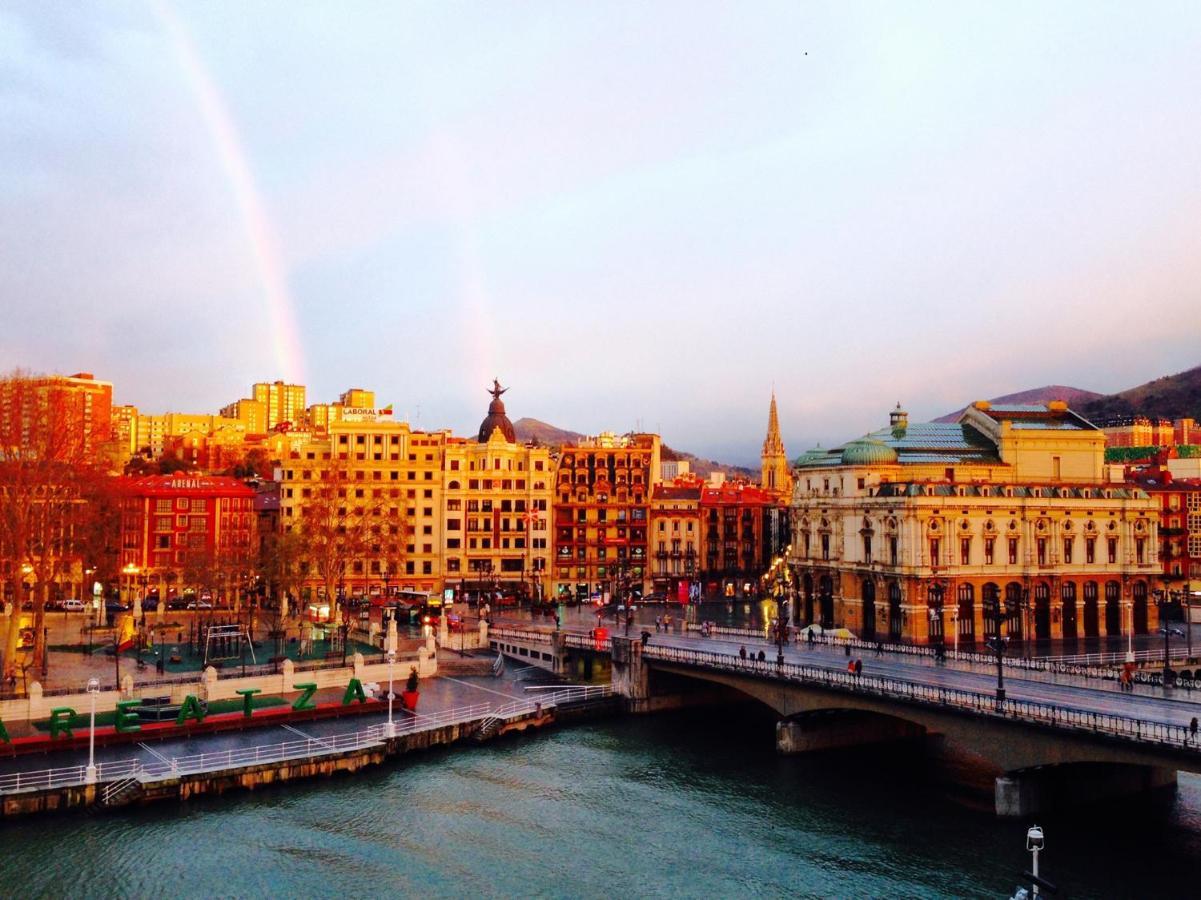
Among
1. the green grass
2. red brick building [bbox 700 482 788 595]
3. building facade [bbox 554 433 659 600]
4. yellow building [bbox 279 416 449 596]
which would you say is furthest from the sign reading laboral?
the green grass

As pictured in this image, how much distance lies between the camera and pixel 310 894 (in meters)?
39.4

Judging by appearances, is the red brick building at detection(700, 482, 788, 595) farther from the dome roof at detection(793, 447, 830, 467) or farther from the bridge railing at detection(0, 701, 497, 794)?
the bridge railing at detection(0, 701, 497, 794)

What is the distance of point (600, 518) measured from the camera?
125 m

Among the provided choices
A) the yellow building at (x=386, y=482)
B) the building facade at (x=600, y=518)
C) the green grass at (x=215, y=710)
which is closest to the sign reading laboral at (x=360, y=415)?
the yellow building at (x=386, y=482)

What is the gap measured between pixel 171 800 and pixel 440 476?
73.3 metres

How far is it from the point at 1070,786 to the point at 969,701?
5857mm

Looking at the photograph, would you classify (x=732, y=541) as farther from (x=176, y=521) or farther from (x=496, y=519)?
(x=176, y=521)

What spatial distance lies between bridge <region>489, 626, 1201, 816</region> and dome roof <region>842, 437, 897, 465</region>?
21.7m

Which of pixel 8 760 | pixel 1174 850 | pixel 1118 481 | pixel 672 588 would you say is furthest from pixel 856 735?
pixel 672 588

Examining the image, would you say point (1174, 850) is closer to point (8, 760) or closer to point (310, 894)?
point (310, 894)

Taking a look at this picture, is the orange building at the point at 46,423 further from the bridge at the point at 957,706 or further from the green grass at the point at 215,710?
the bridge at the point at 957,706

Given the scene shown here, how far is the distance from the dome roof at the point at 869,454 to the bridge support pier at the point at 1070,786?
145ft

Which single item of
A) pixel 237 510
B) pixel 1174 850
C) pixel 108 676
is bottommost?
pixel 1174 850

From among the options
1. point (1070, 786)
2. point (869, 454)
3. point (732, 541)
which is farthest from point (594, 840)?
point (732, 541)
